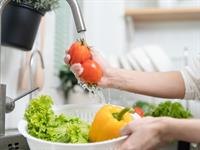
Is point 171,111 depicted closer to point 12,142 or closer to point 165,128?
point 165,128

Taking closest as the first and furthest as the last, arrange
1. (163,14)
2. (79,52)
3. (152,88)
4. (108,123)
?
(108,123) < (79,52) < (152,88) < (163,14)

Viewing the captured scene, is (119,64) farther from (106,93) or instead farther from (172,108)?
(172,108)

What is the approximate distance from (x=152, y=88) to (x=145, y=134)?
468mm

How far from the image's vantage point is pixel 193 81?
1.15 metres

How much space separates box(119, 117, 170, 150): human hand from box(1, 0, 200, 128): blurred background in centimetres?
75

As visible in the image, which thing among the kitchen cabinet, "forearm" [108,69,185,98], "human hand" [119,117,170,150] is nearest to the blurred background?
the kitchen cabinet

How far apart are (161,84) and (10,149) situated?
1.83ft

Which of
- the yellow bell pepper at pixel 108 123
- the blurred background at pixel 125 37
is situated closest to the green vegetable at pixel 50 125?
the yellow bell pepper at pixel 108 123

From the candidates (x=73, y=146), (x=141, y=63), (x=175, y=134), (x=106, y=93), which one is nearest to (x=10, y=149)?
(x=73, y=146)

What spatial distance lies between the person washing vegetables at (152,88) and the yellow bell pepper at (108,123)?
0.03 meters

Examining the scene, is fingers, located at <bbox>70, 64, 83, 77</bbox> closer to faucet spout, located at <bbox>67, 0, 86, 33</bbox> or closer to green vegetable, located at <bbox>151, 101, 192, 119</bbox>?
faucet spout, located at <bbox>67, 0, 86, 33</bbox>

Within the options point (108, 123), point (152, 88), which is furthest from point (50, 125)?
point (152, 88)

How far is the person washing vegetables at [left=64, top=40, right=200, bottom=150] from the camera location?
2.26 ft

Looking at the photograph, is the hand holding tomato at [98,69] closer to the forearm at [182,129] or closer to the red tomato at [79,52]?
the red tomato at [79,52]
